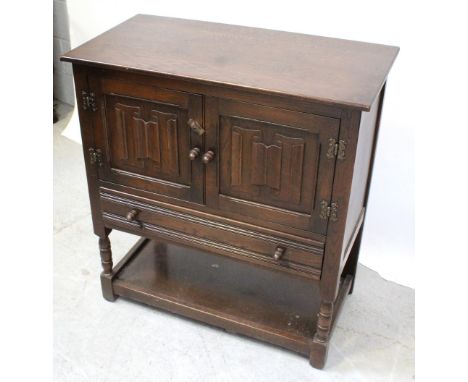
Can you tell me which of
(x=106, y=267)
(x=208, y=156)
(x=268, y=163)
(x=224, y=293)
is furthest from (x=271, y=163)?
(x=106, y=267)

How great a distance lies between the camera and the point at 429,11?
1.76 metres

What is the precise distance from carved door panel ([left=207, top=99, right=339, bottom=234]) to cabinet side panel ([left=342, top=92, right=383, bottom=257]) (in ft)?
0.28

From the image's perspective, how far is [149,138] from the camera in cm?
155

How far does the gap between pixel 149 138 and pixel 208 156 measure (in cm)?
19

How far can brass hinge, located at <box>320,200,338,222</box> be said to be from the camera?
143cm

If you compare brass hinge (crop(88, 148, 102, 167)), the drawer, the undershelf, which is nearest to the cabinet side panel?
the drawer

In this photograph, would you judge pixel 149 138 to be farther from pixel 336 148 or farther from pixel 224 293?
pixel 224 293

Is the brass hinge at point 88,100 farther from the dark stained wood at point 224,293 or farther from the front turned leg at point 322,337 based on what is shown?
the front turned leg at point 322,337

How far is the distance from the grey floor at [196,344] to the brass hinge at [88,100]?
0.75 meters

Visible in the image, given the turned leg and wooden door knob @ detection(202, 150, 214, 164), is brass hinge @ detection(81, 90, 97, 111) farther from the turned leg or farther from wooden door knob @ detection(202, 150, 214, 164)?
the turned leg

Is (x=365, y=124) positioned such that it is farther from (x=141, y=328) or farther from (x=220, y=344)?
(x=141, y=328)

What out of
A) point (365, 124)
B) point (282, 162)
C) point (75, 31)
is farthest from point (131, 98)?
point (75, 31)

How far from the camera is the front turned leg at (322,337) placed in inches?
65.0

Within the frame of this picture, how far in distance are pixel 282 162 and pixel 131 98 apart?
0.44 m
